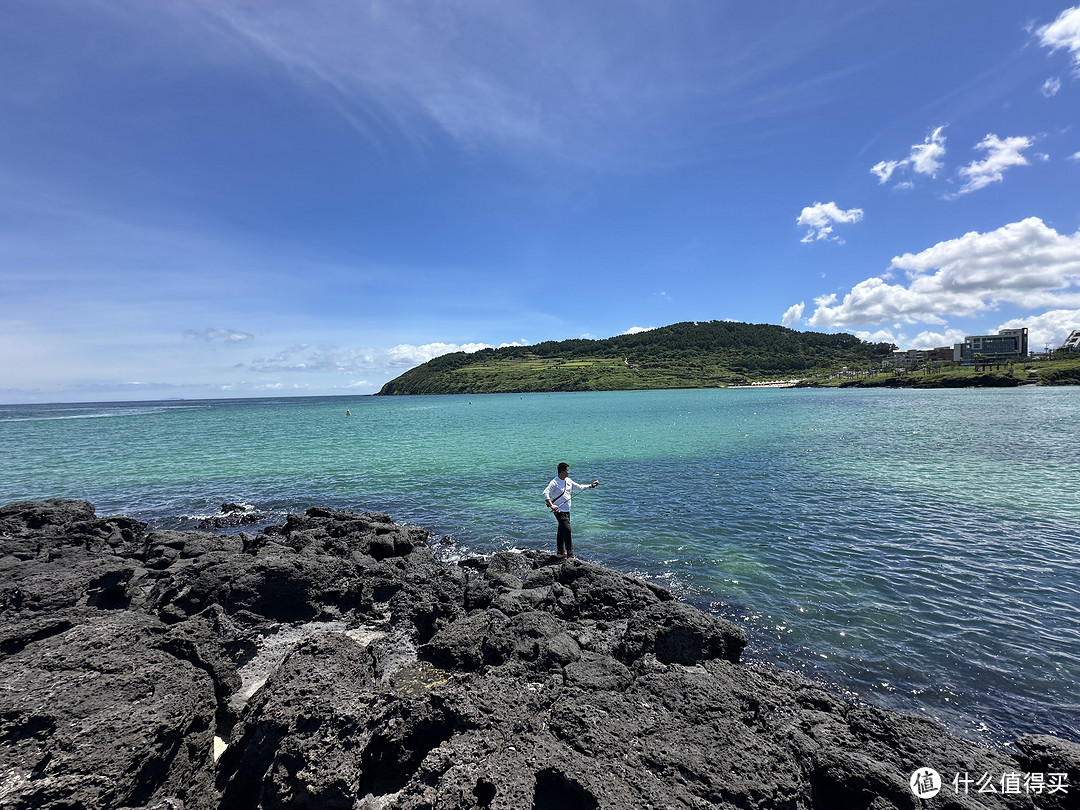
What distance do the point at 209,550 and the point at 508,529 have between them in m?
10.7

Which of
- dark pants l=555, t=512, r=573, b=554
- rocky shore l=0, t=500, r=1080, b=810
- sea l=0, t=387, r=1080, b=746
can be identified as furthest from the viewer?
dark pants l=555, t=512, r=573, b=554

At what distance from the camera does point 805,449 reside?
38750 millimetres

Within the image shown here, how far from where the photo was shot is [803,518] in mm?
19859

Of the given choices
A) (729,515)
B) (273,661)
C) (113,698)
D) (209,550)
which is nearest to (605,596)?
(273,661)

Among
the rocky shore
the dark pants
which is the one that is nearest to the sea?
the dark pants

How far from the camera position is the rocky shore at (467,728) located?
5.49 meters

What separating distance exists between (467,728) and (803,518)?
18.4m

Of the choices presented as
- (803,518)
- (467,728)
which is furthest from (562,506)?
(803,518)

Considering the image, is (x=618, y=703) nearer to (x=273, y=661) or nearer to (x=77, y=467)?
(x=273, y=661)

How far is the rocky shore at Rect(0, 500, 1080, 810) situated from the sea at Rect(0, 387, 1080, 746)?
2.60 meters

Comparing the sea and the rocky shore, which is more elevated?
the rocky shore

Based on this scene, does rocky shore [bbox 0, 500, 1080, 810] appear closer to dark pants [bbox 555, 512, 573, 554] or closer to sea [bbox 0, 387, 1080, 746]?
sea [bbox 0, 387, 1080, 746]

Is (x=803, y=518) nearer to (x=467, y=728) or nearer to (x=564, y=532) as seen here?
(x=564, y=532)

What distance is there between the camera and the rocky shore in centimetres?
549
